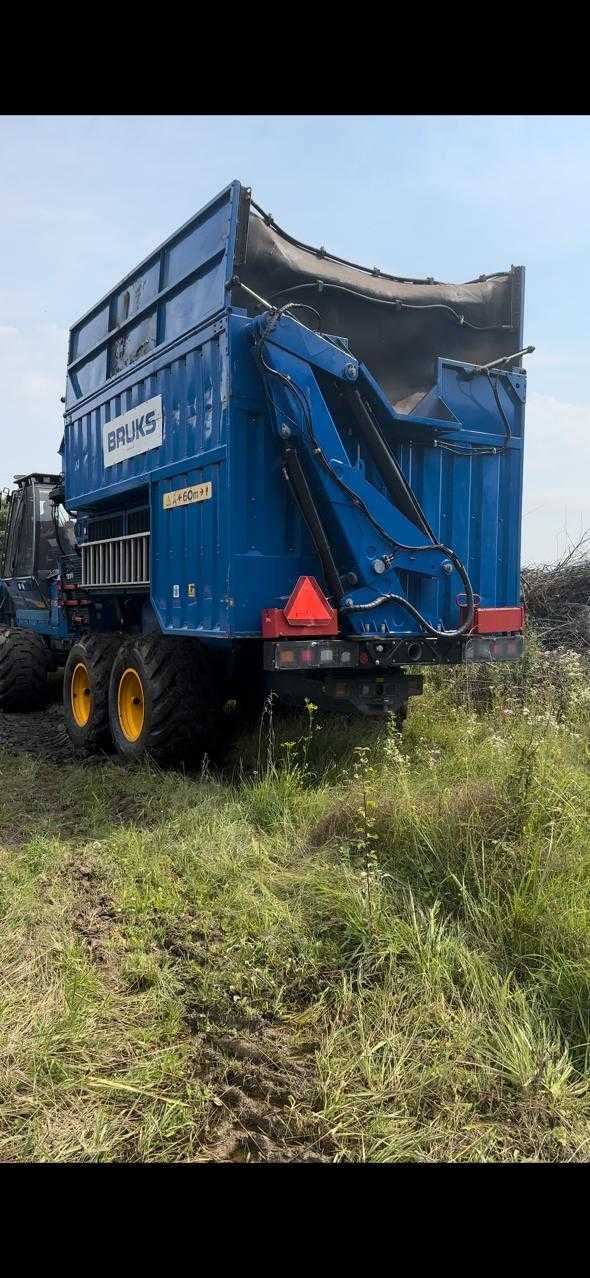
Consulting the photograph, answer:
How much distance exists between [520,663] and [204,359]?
3.67 metres

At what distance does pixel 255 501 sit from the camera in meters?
5.19

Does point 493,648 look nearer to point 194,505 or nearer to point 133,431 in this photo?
point 194,505

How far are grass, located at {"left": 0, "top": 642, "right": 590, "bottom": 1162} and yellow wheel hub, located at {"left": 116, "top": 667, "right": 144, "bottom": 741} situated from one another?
1.89 m

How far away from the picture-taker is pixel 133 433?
6.66m

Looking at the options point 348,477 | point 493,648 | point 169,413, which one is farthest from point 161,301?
point 493,648

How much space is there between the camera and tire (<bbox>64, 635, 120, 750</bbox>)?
7.04 meters

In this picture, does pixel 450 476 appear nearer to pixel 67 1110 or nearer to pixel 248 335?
pixel 248 335

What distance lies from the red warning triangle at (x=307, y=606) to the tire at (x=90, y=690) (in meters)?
2.59

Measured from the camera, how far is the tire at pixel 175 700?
5879mm

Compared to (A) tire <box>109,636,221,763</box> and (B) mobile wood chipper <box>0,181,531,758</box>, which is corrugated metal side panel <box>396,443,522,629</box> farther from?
(A) tire <box>109,636,221,763</box>

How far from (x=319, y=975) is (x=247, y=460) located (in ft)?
10.4

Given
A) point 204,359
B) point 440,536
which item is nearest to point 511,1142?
point 440,536

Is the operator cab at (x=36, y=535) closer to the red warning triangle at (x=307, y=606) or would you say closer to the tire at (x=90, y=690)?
the tire at (x=90, y=690)

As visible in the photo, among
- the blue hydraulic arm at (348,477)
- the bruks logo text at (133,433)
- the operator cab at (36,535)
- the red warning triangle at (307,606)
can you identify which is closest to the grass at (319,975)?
the red warning triangle at (307,606)
